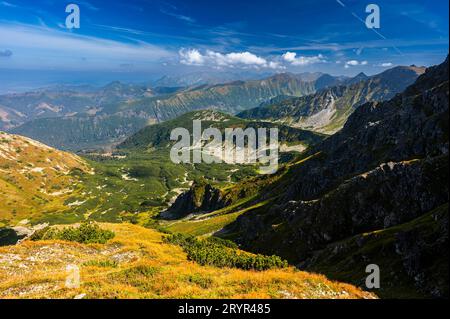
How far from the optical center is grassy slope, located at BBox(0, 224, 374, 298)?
29.3 meters

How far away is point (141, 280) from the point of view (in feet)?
115

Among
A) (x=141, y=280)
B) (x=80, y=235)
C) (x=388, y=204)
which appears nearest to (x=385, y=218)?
(x=388, y=204)

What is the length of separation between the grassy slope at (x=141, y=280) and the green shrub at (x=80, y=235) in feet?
24.9

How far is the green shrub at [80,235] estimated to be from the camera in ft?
198

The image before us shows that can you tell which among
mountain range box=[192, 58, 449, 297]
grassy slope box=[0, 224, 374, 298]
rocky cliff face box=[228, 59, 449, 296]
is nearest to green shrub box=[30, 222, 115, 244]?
grassy slope box=[0, 224, 374, 298]

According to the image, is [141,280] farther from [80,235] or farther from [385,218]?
[385,218]

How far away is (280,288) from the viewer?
29906mm

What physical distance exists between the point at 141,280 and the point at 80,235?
32209mm

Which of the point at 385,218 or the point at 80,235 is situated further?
the point at 385,218

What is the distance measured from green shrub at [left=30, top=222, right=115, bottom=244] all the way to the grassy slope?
7587 mm
